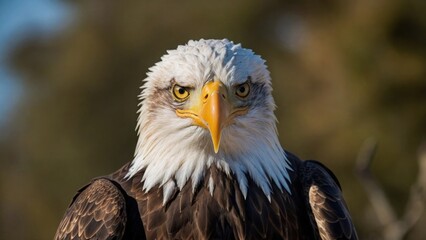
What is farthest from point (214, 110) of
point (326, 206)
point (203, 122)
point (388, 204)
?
point (388, 204)

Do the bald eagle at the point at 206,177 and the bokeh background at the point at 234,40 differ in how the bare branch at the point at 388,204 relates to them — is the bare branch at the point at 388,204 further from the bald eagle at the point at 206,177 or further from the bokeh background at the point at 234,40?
the bokeh background at the point at 234,40

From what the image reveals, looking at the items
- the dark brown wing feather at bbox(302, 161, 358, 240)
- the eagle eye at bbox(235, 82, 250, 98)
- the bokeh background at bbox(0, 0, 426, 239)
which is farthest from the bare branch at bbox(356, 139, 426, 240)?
the bokeh background at bbox(0, 0, 426, 239)

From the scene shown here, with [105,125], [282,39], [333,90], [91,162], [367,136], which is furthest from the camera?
[282,39]

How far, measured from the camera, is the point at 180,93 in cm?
809

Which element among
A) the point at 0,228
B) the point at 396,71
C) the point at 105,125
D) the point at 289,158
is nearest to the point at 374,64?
the point at 396,71

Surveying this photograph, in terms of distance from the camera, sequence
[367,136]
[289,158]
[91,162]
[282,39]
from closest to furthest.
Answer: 1. [289,158]
2. [367,136]
3. [91,162]
4. [282,39]

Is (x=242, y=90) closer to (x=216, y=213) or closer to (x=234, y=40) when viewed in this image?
(x=216, y=213)

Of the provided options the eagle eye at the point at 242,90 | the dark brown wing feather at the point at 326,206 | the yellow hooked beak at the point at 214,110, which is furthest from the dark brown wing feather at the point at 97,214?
the dark brown wing feather at the point at 326,206

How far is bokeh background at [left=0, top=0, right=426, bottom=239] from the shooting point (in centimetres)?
2319

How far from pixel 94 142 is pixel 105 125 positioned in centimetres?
107

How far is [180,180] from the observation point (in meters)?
8.18

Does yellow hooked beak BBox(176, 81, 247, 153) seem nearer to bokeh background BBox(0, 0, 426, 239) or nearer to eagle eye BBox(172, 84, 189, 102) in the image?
eagle eye BBox(172, 84, 189, 102)

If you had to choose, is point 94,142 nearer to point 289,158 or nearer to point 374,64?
point 374,64

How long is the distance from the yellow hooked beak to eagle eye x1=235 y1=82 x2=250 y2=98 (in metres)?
0.10
